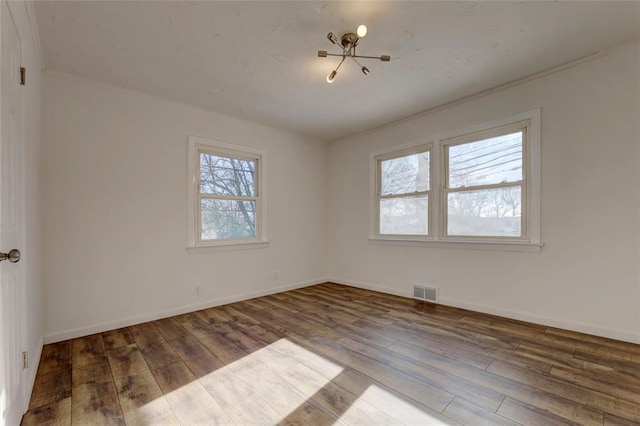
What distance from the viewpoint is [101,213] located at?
2.88 m

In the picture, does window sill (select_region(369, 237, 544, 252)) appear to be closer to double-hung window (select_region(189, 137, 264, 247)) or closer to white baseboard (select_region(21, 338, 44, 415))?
double-hung window (select_region(189, 137, 264, 247))

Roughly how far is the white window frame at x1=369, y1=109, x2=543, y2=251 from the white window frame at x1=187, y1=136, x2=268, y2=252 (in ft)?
5.52

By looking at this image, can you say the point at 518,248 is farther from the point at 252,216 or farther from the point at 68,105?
the point at 68,105

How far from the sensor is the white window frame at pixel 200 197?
3.48 m

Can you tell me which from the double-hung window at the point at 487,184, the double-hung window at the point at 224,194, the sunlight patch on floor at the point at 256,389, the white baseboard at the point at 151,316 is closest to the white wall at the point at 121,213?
the white baseboard at the point at 151,316

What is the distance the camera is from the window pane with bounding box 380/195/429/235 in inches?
153

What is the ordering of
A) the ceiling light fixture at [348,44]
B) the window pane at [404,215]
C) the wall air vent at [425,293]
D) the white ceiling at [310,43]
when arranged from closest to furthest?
the white ceiling at [310,43] → the ceiling light fixture at [348,44] → the wall air vent at [425,293] → the window pane at [404,215]

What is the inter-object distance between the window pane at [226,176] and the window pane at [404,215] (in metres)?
2.02

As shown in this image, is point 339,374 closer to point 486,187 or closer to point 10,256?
point 10,256

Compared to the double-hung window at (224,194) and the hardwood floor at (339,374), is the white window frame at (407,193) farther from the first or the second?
the double-hung window at (224,194)

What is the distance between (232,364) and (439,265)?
2702 mm

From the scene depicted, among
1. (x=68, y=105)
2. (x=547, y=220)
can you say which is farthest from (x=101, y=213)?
(x=547, y=220)

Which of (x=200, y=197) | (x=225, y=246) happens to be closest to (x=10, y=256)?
(x=200, y=197)

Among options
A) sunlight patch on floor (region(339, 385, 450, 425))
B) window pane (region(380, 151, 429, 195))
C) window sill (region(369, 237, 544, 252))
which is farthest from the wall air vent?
sunlight patch on floor (region(339, 385, 450, 425))
